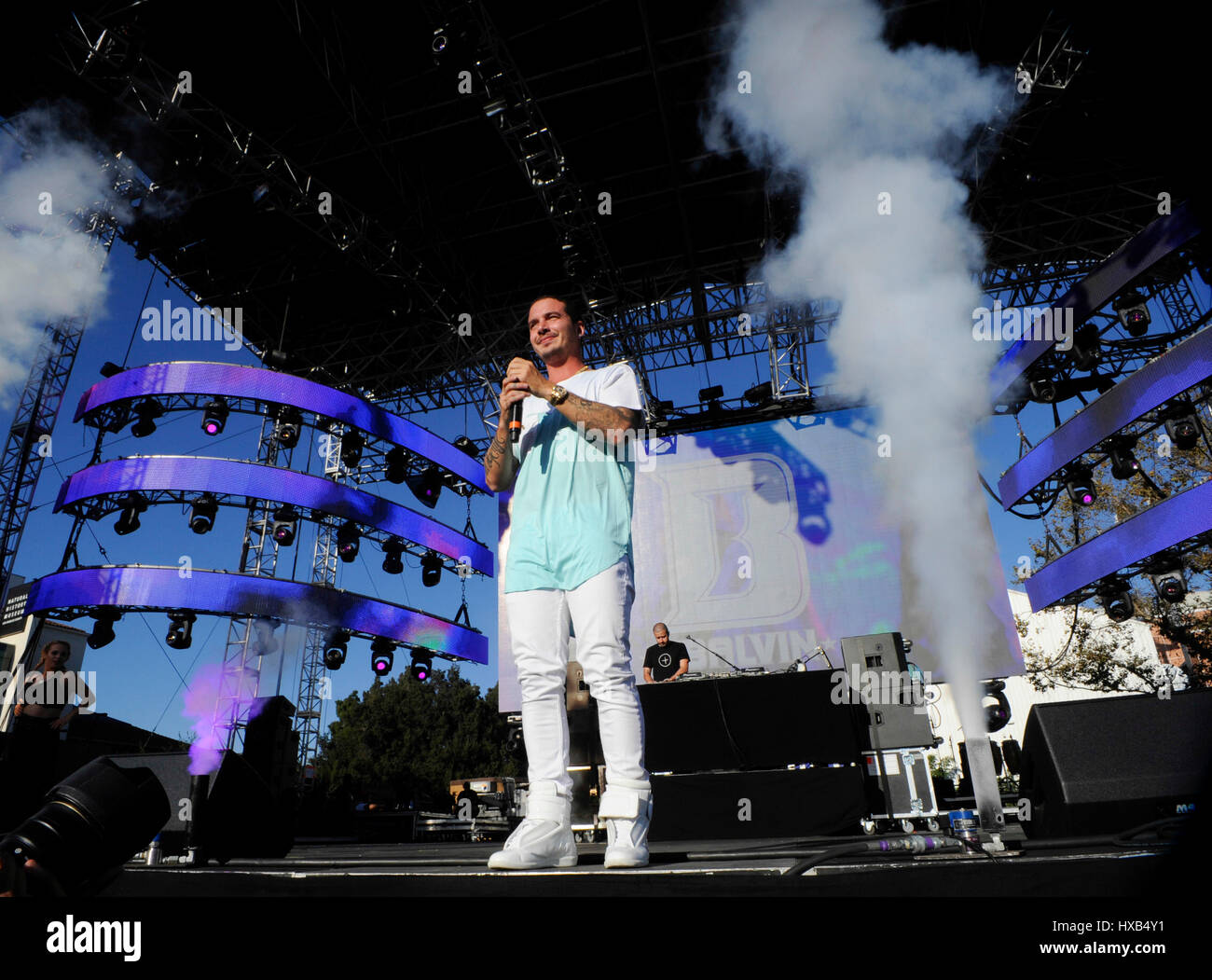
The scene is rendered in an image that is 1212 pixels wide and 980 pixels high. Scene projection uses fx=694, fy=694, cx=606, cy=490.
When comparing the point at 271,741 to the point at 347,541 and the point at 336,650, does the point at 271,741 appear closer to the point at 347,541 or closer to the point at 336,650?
the point at 347,541

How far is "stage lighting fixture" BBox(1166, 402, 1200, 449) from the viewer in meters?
9.55

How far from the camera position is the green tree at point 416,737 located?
2609 centimetres

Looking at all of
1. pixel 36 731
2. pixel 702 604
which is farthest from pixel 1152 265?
pixel 36 731

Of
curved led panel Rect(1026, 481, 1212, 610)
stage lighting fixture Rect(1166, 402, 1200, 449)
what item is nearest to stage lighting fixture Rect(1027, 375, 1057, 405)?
stage lighting fixture Rect(1166, 402, 1200, 449)

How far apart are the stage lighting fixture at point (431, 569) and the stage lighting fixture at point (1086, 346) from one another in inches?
481

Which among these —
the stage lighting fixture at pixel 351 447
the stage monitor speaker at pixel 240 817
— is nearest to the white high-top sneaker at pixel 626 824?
the stage monitor speaker at pixel 240 817

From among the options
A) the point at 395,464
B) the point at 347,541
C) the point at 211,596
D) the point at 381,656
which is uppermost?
the point at 395,464

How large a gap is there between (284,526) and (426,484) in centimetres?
286

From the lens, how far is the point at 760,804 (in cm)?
423

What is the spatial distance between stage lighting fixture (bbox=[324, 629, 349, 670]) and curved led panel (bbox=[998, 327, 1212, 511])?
12.6 m

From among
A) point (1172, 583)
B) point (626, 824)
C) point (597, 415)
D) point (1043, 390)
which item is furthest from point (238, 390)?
point (1172, 583)

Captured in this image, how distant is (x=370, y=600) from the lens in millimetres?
13953

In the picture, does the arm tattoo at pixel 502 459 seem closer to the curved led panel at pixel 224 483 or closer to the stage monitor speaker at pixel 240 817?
the stage monitor speaker at pixel 240 817
